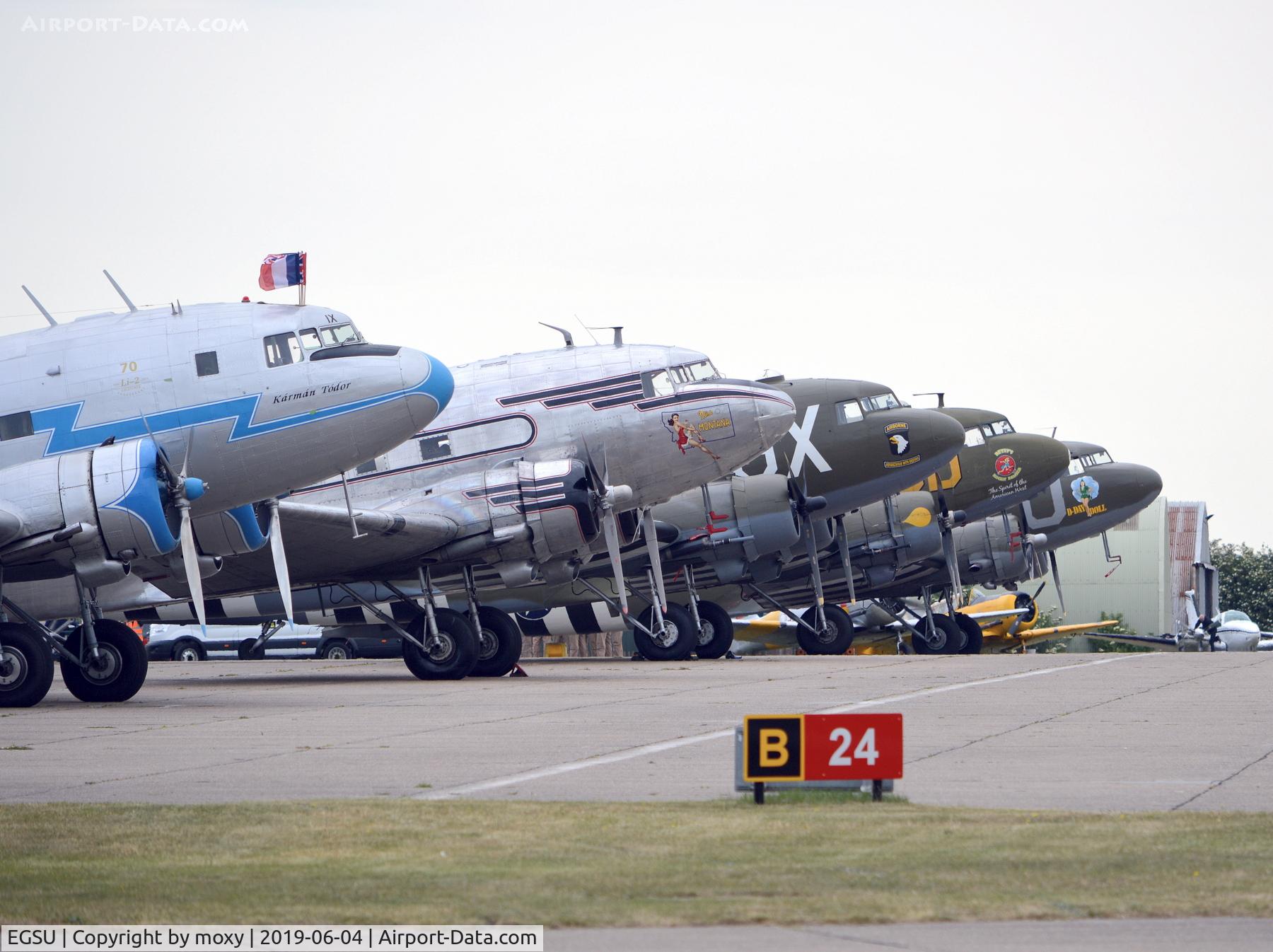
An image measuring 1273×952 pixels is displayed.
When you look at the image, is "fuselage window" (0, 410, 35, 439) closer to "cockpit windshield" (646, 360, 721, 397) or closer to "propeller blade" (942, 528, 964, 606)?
"cockpit windshield" (646, 360, 721, 397)

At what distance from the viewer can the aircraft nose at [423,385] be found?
2169cm

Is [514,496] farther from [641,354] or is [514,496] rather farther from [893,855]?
[893,855]

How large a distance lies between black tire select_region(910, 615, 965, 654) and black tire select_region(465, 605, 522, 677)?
2184 cm

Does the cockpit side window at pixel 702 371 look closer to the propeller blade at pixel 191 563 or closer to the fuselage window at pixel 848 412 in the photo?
the fuselage window at pixel 848 412

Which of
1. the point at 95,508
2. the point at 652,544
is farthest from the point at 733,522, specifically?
the point at 95,508

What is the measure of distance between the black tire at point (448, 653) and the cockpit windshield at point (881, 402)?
14.6 m

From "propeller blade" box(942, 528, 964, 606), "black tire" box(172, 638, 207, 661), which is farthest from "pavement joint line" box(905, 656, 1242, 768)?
"black tire" box(172, 638, 207, 661)

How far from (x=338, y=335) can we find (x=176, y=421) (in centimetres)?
265

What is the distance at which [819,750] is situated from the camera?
10.5 meters

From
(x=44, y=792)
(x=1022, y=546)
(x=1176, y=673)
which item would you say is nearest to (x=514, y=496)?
(x=1176, y=673)

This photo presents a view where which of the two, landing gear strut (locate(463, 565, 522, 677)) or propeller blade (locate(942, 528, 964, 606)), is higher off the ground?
landing gear strut (locate(463, 565, 522, 677))

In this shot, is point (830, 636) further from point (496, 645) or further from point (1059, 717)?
point (1059, 717)

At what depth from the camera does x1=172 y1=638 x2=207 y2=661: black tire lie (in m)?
50.3

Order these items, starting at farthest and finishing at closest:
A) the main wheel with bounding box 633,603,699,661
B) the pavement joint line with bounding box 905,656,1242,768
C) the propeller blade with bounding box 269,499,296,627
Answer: the main wheel with bounding box 633,603,699,661 → the propeller blade with bounding box 269,499,296,627 → the pavement joint line with bounding box 905,656,1242,768
